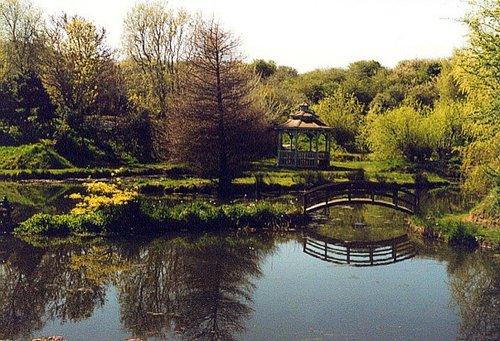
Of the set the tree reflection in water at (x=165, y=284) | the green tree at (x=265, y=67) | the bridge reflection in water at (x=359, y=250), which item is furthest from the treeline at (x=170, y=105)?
the green tree at (x=265, y=67)

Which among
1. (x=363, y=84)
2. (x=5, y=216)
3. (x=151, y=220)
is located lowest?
(x=151, y=220)

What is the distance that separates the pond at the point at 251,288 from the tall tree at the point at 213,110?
367 inches

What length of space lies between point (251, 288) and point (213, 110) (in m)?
14.9

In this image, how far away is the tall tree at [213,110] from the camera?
27.6 metres

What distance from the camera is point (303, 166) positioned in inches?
1369

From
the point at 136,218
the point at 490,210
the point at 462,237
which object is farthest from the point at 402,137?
the point at 136,218

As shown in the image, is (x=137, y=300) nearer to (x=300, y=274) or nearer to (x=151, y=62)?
Answer: (x=300, y=274)

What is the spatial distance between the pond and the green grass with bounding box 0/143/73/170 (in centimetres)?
1618

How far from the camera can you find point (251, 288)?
1412 centimetres

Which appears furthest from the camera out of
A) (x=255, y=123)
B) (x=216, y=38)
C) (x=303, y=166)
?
(x=303, y=166)

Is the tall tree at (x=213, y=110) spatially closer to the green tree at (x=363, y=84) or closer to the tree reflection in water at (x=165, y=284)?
the tree reflection in water at (x=165, y=284)

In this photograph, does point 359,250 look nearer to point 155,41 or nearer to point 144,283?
point 144,283

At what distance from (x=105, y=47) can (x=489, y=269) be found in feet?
111

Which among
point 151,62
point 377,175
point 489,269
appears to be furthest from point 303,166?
point 489,269
